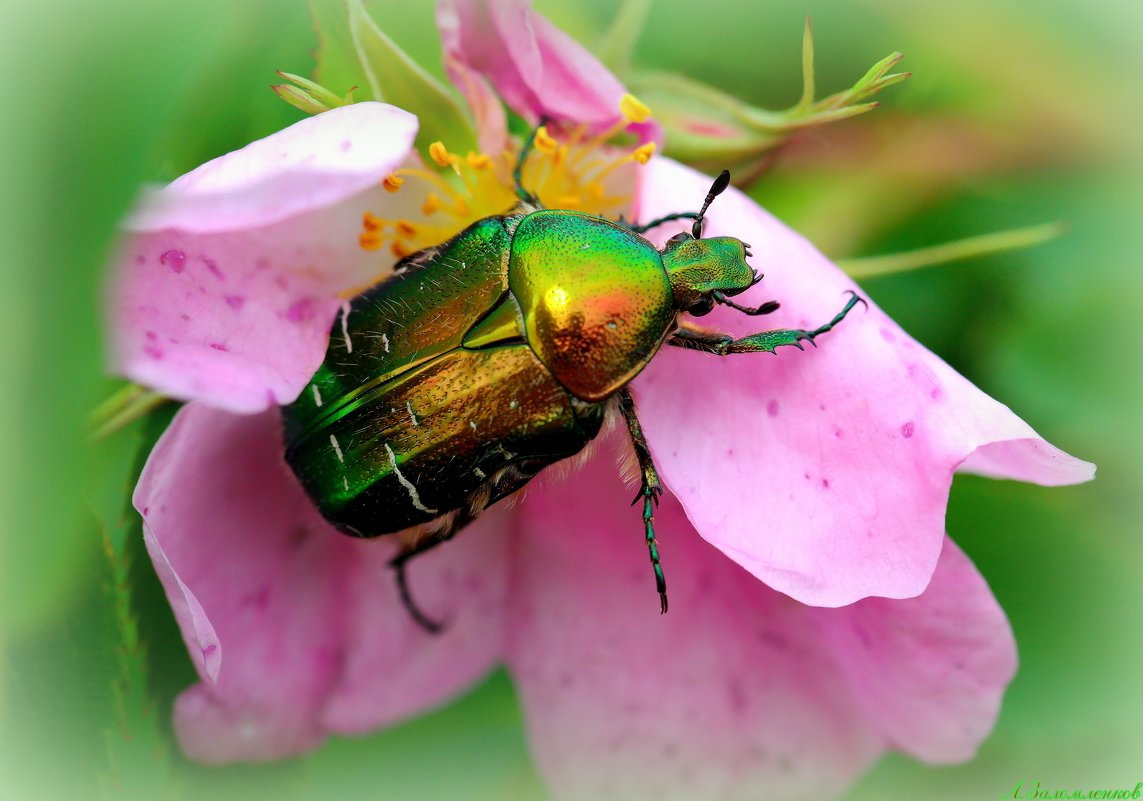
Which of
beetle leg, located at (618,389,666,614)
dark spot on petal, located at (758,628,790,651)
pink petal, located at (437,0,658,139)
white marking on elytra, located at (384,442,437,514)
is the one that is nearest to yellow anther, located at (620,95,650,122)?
pink petal, located at (437,0,658,139)

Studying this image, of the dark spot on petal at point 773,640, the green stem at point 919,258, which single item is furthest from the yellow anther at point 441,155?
the dark spot on petal at point 773,640

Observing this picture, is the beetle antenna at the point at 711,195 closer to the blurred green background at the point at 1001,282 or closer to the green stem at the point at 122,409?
the blurred green background at the point at 1001,282

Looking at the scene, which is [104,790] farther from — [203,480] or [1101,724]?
[1101,724]

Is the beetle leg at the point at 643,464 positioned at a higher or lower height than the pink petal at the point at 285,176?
lower

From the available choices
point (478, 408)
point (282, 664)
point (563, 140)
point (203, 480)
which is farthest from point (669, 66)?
point (282, 664)

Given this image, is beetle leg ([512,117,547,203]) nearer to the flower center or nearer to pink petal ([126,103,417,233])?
the flower center

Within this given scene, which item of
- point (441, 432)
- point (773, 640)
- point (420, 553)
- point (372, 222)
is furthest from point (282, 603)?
point (773, 640)

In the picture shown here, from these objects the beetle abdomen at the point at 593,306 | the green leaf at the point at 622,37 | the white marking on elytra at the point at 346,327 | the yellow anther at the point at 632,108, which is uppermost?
the green leaf at the point at 622,37
